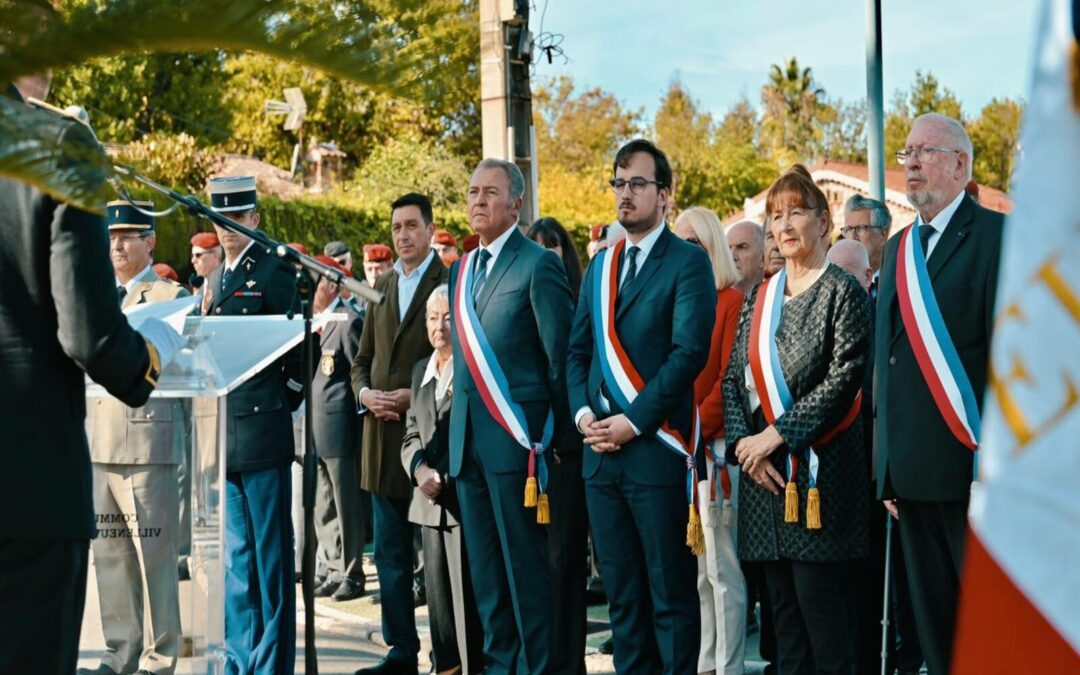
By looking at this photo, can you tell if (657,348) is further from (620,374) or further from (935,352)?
→ (935,352)

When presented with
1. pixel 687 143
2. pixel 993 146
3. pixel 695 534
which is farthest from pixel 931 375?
pixel 687 143

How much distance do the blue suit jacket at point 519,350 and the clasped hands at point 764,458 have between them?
1006 millimetres

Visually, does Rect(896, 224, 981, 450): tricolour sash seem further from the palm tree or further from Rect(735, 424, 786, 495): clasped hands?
the palm tree

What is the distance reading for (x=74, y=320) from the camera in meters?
3.36

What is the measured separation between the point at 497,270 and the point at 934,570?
2321 mm

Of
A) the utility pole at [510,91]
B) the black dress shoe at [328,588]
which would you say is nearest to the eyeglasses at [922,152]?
the black dress shoe at [328,588]

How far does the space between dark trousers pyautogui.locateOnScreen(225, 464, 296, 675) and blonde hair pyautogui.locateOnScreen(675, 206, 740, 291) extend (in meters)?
2.28

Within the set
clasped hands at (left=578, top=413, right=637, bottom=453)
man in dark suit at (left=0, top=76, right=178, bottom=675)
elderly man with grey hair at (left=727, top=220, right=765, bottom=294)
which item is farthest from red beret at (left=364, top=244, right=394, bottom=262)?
man in dark suit at (left=0, top=76, right=178, bottom=675)

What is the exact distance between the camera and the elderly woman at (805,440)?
5.14 metres

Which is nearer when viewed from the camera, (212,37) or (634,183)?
(212,37)

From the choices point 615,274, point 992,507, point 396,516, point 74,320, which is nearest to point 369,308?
point 396,516

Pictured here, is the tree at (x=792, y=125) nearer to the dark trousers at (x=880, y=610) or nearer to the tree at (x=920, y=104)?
the tree at (x=920, y=104)

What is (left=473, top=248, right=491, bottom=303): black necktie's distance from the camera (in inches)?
240

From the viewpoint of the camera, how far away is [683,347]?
550 cm
